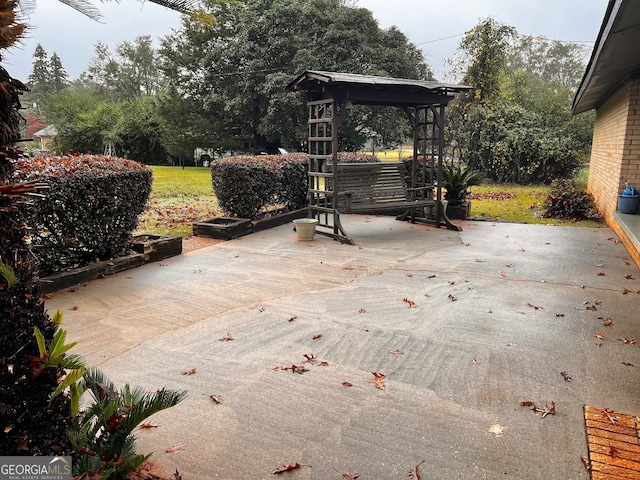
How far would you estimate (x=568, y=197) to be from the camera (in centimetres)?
983

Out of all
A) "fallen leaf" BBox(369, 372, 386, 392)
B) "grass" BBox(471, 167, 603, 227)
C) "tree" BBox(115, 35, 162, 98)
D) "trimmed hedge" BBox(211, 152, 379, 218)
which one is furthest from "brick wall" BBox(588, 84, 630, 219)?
"tree" BBox(115, 35, 162, 98)

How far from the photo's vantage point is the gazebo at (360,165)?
7.20 meters

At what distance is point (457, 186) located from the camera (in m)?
9.49

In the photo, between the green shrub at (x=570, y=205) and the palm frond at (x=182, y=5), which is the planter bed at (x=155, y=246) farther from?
the green shrub at (x=570, y=205)

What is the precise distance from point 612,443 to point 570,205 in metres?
8.60

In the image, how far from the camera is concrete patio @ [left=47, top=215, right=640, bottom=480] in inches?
87.7

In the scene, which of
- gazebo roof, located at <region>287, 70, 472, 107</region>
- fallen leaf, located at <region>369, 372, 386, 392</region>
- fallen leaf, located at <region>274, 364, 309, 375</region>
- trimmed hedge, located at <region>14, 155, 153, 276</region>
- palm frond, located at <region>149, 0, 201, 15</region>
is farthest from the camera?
gazebo roof, located at <region>287, 70, 472, 107</region>

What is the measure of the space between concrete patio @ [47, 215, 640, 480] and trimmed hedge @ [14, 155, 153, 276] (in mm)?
536

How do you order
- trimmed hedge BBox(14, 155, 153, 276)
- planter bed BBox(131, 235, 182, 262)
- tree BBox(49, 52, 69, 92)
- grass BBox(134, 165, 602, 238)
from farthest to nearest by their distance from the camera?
tree BBox(49, 52, 69, 92)
grass BBox(134, 165, 602, 238)
planter bed BBox(131, 235, 182, 262)
trimmed hedge BBox(14, 155, 153, 276)

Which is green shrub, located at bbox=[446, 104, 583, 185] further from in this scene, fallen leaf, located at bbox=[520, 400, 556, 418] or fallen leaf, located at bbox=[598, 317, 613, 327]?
fallen leaf, located at bbox=[520, 400, 556, 418]

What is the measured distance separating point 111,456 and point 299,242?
568 centimetres

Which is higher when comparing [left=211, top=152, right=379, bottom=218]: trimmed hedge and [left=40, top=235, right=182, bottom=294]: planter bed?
[left=211, top=152, right=379, bottom=218]: trimmed hedge

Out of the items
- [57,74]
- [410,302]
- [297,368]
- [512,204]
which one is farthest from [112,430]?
[57,74]

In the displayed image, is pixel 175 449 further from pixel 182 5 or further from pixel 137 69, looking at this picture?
pixel 137 69
